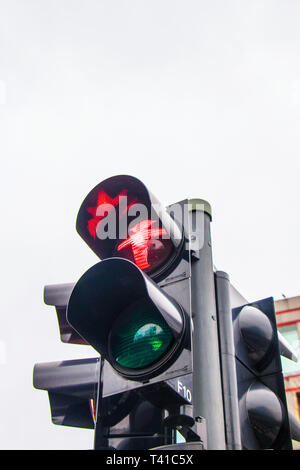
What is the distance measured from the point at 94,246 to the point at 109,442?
2.96 ft

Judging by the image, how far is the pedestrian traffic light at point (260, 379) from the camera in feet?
8.01

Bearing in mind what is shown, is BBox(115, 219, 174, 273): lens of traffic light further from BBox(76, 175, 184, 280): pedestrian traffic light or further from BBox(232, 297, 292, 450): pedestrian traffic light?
BBox(232, 297, 292, 450): pedestrian traffic light

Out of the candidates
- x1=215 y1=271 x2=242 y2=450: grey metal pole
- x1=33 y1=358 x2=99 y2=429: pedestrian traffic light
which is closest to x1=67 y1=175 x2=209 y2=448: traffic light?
x1=215 y1=271 x2=242 y2=450: grey metal pole

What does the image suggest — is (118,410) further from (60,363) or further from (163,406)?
(60,363)

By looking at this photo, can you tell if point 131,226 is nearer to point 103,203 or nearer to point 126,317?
point 103,203

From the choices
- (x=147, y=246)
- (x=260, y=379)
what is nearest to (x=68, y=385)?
(x=147, y=246)

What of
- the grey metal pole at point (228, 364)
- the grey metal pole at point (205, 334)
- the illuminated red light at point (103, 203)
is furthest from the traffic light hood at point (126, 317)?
the illuminated red light at point (103, 203)

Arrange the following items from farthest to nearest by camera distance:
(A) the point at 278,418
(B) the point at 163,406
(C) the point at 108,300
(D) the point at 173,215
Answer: (D) the point at 173,215 → (A) the point at 278,418 → (C) the point at 108,300 → (B) the point at 163,406

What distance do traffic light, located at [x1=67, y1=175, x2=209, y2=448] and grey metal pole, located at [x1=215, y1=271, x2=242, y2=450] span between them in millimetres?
223

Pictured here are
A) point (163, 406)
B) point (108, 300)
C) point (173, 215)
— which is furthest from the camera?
point (173, 215)

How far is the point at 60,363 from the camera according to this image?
2.85 m

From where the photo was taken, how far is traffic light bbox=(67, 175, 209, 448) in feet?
6.77

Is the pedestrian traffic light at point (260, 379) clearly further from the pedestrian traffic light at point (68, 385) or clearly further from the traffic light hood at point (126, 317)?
the pedestrian traffic light at point (68, 385)
